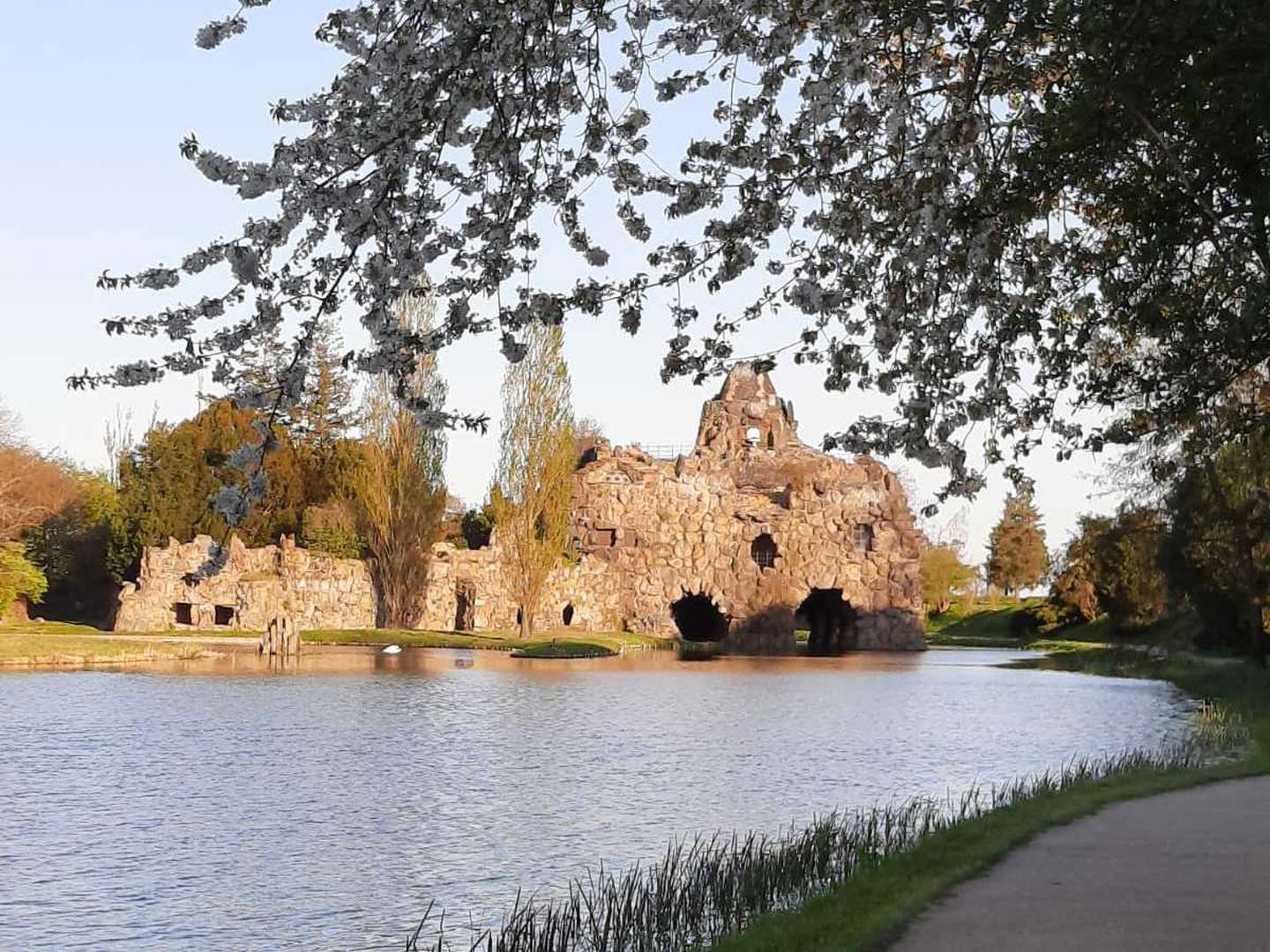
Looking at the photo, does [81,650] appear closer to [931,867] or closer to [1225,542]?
[1225,542]

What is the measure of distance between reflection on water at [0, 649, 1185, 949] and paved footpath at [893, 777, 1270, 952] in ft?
14.0

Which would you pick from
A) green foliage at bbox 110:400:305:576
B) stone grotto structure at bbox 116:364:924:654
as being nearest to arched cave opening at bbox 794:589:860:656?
stone grotto structure at bbox 116:364:924:654

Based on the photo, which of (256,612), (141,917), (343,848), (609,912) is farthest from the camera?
(256,612)

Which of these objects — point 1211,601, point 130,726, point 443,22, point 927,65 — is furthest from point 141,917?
point 1211,601

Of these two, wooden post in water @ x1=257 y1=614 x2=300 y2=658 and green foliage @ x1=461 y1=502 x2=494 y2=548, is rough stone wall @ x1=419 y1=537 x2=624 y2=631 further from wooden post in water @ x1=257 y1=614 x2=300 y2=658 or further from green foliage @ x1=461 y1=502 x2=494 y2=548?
wooden post in water @ x1=257 y1=614 x2=300 y2=658

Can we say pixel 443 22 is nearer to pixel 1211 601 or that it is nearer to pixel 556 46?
pixel 556 46

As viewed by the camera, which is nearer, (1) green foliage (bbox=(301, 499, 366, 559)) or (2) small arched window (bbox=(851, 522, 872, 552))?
(1) green foliage (bbox=(301, 499, 366, 559))

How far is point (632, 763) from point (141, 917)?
402 inches

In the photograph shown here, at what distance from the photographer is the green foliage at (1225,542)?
93.2 feet

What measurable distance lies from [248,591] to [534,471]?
12659mm

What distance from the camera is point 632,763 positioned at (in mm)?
20062

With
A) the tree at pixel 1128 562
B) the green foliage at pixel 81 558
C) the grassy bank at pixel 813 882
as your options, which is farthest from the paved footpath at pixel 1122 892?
the green foliage at pixel 81 558

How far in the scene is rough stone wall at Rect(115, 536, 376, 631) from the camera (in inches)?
2037

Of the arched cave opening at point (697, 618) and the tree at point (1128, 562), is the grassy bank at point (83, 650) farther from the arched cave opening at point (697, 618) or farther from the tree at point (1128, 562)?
the arched cave opening at point (697, 618)
